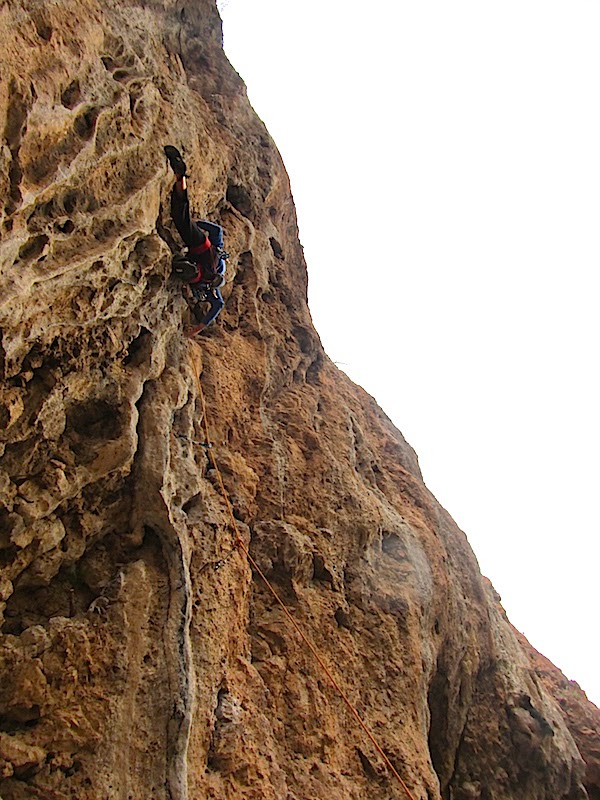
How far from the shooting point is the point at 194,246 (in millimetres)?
6770

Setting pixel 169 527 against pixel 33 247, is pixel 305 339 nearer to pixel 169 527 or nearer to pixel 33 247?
pixel 169 527

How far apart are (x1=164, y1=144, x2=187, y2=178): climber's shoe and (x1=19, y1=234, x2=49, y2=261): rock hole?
2.04m

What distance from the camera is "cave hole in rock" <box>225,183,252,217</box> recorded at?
9383 mm

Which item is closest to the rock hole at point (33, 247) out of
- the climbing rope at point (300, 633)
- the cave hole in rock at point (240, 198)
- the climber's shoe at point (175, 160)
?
the climber's shoe at point (175, 160)

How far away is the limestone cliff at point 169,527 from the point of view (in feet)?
14.8

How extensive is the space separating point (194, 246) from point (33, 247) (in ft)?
7.78

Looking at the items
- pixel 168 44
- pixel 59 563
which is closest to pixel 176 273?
pixel 59 563

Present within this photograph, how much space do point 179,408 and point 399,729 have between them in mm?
4263

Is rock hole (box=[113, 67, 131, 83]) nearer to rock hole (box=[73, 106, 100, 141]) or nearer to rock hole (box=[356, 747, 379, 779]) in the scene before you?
rock hole (box=[73, 106, 100, 141])

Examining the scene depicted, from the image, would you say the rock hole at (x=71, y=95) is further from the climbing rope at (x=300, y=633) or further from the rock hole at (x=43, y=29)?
the climbing rope at (x=300, y=633)

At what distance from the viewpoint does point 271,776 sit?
5.05 meters

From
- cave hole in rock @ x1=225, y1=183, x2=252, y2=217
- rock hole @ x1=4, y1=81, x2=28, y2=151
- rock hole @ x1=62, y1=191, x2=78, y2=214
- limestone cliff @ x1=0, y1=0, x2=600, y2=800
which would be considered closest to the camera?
limestone cliff @ x1=0, y1=0, x2=600, y2=800

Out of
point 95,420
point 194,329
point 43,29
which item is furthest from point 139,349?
point 43,29

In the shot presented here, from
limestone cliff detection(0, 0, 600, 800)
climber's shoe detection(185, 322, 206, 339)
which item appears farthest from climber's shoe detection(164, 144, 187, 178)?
climber's shoe detection(185, 322, 206, 339)
